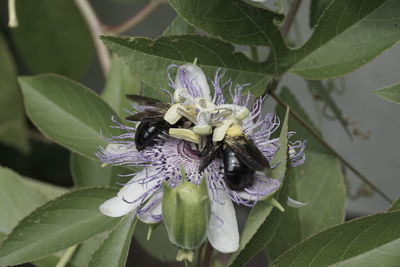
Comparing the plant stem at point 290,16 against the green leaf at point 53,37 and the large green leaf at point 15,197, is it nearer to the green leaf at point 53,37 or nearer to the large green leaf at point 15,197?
the large green leaf at point 15,197

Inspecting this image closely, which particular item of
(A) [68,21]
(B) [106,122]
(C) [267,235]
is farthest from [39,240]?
(A) [68,21]

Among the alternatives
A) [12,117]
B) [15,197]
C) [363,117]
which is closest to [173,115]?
[15,197]

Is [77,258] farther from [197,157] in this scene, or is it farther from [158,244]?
[197,157]

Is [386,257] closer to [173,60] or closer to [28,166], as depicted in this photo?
[173,60]

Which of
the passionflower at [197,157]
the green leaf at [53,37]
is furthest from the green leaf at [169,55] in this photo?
the green leaf at [53,37]

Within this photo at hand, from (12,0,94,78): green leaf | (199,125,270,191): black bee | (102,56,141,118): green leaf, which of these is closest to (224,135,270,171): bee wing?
(199,125,270,191): black bee
